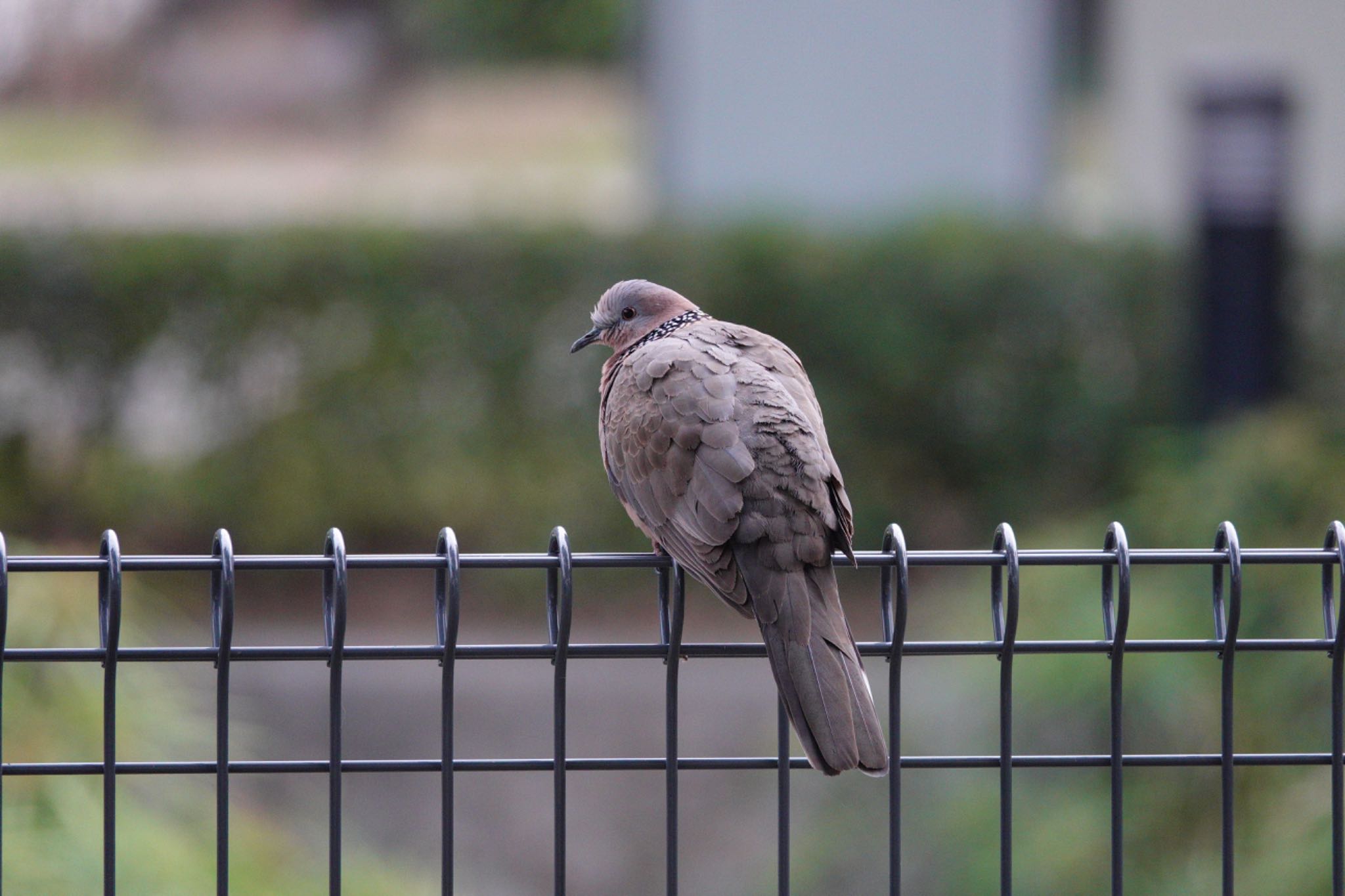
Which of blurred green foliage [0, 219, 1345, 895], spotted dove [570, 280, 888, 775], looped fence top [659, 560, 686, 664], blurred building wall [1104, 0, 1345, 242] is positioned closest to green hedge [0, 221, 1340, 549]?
blurred green foliage [0, 219, 1345, 895]

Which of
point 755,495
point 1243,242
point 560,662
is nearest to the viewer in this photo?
point 560,662

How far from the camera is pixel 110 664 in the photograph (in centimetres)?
227

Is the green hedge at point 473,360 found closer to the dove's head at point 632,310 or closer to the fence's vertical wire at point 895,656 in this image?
the dove's head at point 632,310

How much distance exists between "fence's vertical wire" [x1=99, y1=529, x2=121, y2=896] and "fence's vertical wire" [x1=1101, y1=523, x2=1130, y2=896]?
1441 millimetres

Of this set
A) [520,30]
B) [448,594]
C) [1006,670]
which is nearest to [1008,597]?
[1006,670]

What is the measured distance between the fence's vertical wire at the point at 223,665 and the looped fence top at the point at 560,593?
0.46 metres

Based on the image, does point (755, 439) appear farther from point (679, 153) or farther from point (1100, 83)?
point (1100, 83)

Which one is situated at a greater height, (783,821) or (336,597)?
(336,597)

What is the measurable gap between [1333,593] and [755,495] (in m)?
1.06

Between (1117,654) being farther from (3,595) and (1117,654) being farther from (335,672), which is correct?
(3,595)

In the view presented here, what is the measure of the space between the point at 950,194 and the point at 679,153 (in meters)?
2.24

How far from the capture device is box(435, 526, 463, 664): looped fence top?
230cm

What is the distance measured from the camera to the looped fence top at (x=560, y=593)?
236cm

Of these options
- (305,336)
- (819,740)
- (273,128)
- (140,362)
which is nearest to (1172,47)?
(305,336)
